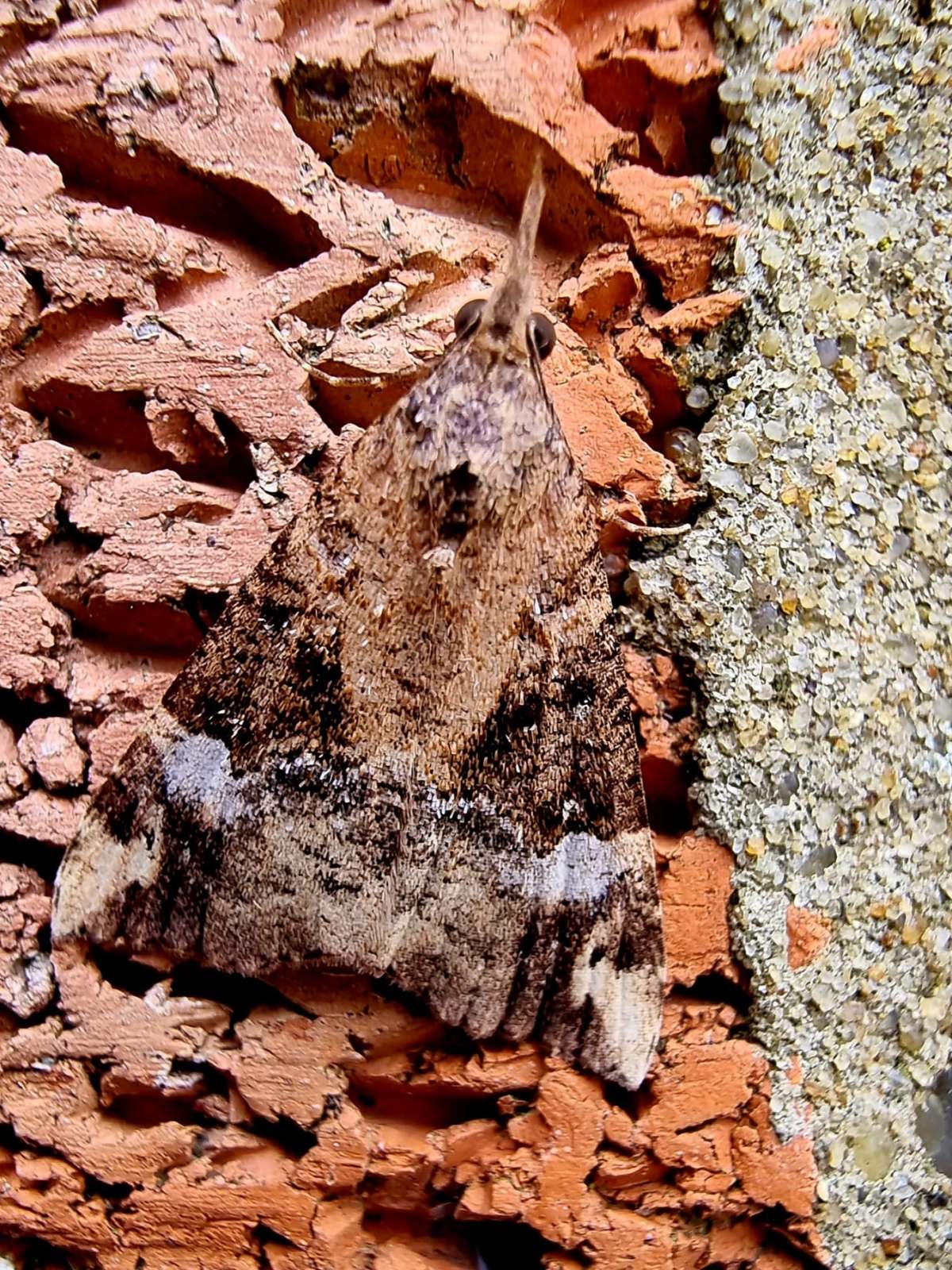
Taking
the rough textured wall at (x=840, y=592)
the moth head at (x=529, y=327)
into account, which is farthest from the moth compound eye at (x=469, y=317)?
the rough textured wall at (x=840, y=592)

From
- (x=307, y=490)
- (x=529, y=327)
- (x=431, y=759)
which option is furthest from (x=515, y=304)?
(x=431, y=759)

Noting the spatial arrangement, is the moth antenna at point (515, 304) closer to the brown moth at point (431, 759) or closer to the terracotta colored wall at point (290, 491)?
the brown moth at point (431, 759)

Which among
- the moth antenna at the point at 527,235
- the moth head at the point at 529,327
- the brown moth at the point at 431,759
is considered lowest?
the brown moth at the point at 431,759

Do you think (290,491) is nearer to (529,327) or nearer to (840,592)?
(529,327)

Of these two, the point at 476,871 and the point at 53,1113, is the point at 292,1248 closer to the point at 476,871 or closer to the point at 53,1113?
the point at 53,1113

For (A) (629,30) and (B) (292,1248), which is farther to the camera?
(A) (629,30)

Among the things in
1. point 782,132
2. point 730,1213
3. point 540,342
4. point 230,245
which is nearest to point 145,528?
point 230,245
